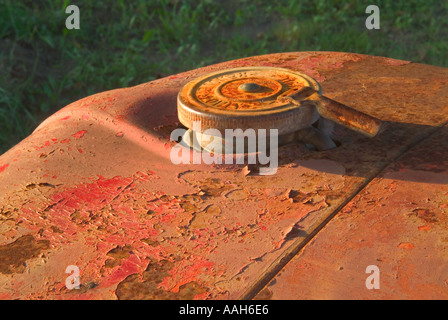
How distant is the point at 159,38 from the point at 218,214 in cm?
424

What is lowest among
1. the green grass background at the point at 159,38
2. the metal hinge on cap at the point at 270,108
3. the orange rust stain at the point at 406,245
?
the green grass background at the point at 159,38

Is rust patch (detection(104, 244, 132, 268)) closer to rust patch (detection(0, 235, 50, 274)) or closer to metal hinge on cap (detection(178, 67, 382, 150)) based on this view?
rust patch (detection(0, 235, 50, 274))

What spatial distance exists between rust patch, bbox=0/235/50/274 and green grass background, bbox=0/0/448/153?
3172 millimetres

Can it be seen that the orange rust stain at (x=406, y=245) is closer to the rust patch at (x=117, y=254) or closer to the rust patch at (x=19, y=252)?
the rust patch at (x=117, y=254)

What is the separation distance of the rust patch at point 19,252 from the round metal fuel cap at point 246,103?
1.79ft

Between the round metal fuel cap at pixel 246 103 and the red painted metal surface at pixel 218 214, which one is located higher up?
the round metal fuel cap at pixel 246 103

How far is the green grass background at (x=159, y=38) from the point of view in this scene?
4738 millimetres

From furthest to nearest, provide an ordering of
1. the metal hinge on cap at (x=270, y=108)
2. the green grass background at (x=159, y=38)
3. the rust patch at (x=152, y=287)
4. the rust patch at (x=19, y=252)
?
the green grass background at (x=159, y=38), the metal hinge on cap at (x=270, y=108), the rust patch at (x=19, y=252), the rust patch at (x=152, y=287)

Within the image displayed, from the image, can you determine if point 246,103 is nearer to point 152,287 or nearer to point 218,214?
point 218,214

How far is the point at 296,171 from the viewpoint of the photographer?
1566 mm

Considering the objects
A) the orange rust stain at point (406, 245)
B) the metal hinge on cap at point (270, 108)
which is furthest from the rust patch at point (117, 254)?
the orange rust stain at point (406, 245)

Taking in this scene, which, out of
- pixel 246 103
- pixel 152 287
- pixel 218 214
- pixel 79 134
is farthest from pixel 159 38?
pixel 152 287

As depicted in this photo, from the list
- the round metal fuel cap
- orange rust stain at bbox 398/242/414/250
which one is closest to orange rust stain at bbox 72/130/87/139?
the round metal fuel cap
